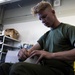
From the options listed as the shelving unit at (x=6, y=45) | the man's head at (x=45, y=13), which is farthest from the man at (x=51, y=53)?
the shelving unit at (x=6, y=45)

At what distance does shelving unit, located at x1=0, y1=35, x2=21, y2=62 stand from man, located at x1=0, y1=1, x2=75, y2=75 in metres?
2.69

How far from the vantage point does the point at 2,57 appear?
13.2 ft

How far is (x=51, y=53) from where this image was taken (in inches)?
40.8

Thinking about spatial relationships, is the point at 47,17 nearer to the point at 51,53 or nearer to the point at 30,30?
the point at 51,53

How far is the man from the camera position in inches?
36.9

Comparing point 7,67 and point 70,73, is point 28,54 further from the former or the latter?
point 70,73

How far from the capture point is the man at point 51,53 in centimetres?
94

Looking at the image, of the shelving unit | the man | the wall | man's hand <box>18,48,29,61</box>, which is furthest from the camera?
the wall

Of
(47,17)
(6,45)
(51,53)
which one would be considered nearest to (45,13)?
(47,17)

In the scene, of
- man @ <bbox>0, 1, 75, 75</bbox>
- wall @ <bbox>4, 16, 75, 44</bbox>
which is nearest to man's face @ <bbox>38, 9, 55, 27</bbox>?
man @ <bbox>0, 1, 75, 75</bbox>

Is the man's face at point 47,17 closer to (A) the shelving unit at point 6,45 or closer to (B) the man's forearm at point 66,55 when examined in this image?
(B) the man's forearm at point 66,55

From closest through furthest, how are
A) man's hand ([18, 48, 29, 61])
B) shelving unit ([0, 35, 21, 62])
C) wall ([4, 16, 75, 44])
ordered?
man's hand ([18, 48, 29, 61]) → shelving unit ([0, 35, 21, 62]) → wall ([4, 16, 75, 44])

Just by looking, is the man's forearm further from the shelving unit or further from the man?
the shelving unit

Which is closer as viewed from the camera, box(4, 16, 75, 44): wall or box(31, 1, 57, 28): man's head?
box(31, 1, 57, 28): man's head
